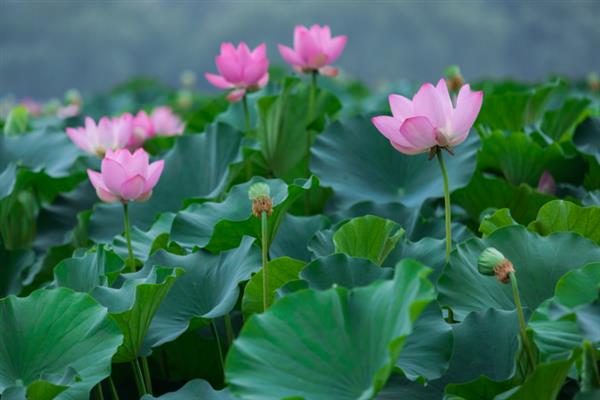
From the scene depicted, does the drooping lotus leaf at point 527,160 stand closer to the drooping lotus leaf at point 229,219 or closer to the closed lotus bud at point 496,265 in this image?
the drooping lotus leaf at point 229,219

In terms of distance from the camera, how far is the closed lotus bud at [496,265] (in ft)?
2.72

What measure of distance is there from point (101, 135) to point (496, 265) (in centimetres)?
91

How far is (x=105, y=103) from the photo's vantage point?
142 inches

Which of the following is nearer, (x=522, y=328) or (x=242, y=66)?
(x=522, y=328)

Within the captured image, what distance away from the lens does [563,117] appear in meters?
1.64

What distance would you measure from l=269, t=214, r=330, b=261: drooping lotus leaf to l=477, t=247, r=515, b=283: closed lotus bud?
0.38 metres

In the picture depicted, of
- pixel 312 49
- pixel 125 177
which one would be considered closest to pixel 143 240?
pixel 125 177

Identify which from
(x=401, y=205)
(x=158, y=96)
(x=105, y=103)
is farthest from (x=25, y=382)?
(x=158, y=96)

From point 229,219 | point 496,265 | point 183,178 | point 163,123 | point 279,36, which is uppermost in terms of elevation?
point 496,265

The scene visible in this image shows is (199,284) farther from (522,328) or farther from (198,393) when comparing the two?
(522,328)

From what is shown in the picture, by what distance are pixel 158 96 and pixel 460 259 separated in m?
3.46

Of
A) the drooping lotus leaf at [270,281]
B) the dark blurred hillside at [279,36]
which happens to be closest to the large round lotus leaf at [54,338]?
the drooping lotus leaf at [270,281]

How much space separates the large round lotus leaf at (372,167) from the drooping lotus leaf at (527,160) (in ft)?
0.17

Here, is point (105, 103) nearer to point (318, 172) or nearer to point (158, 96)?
point (158, 96)
